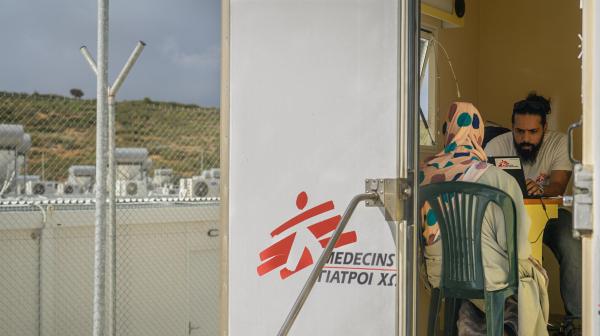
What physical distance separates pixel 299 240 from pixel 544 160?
2865 mm

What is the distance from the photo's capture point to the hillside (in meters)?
27.0

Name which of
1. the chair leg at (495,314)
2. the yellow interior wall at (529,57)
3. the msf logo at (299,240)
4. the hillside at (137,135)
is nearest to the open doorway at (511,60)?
the yellow interior wall at (529,57)

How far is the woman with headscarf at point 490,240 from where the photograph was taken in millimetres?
3445

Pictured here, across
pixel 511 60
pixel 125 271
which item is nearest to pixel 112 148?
pixel 125 271

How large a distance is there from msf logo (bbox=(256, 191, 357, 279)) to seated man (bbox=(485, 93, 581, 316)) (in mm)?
2378

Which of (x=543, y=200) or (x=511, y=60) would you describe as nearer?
(x=543, y=200)

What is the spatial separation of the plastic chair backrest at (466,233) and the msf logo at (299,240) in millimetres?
695

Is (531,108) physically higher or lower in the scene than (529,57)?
lower

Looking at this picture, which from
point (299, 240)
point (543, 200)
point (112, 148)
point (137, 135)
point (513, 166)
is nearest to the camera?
point (299, 240)

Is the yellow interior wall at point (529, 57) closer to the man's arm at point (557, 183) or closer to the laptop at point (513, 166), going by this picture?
the man's arm at point (557, 183)

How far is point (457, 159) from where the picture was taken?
3656 millimetres

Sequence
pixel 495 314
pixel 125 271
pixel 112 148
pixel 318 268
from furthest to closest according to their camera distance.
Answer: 1. pixel 125 271
2. pixel 112 148
3. pixel 495 314
4. pixel 318 268

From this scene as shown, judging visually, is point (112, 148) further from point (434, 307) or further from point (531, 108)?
point (531, 108)

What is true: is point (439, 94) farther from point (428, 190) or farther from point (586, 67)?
point (586, 67)
